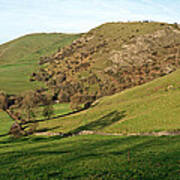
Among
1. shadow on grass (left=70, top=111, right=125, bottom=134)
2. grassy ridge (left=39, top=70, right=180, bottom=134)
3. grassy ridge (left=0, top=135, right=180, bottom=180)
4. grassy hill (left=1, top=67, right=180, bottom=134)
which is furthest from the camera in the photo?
shadow on grass (left=70, top=111, right=125, bottom=134)

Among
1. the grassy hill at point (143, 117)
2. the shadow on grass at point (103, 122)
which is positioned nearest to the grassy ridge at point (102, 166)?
the grassy hill at point (143, 117)

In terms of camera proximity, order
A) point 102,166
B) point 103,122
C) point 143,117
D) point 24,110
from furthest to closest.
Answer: point 24,110, point 103,122, point 143,117, point 102,166

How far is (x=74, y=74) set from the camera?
655 feet

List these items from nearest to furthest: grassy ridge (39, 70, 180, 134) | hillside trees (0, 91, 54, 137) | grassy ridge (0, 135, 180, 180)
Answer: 1. grassy ridge (0, 135, 180, 180)
2. grassy ridge (39, 70, 180, 134)
3. hillside trees (0, 91, 54, 137)

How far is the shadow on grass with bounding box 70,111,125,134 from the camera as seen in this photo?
2284 inches

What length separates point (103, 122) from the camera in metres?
61.3

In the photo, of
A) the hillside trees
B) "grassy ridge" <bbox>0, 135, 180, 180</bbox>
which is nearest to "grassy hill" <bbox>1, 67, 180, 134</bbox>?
"grassy ridge" <bbox>0, 135, 180, 180</bbox>

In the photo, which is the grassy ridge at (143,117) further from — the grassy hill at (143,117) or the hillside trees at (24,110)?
the hillside trees at (24,110)

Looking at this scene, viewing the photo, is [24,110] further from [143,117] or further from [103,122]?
[143,117]

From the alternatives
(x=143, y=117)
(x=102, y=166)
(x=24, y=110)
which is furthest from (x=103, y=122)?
(x=24, y=110)

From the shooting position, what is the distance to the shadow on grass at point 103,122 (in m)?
58.0

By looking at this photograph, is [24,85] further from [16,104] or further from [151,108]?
[151,108]

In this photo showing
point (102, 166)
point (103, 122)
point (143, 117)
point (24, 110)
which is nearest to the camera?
point (102, 166)

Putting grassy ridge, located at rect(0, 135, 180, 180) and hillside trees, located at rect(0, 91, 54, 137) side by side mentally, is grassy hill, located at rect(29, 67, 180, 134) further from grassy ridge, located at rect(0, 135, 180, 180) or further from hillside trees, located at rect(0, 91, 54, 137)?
hillside trees, located at rect(0, 91, 54, 137)
